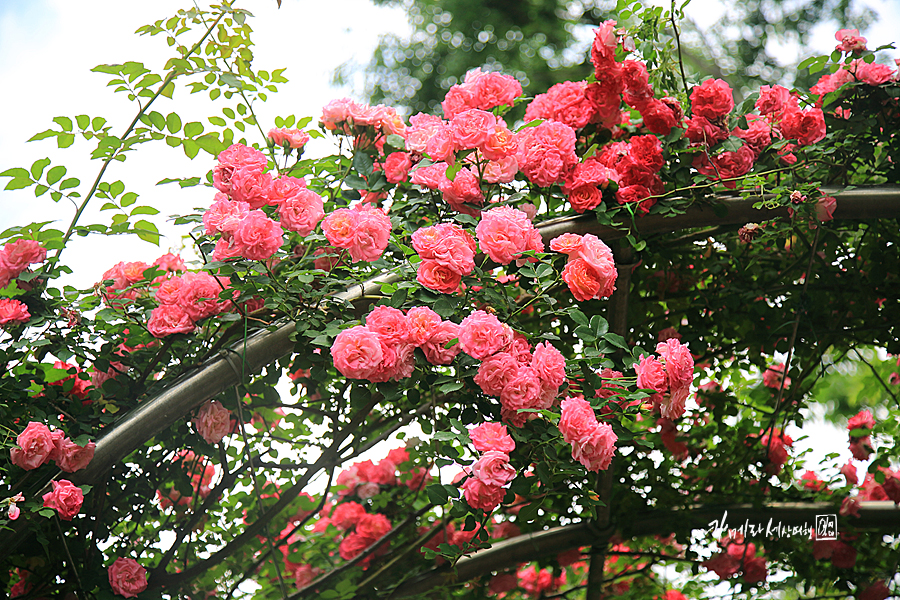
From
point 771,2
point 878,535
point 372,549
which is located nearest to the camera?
point 372,549

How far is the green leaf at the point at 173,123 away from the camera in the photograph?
1.33 m

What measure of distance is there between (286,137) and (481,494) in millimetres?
845

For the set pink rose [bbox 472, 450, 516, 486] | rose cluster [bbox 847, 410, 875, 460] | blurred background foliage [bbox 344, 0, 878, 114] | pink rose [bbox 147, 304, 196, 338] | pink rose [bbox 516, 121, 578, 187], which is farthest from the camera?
blurred background foliage [bbox 344, 0, 878, 114]

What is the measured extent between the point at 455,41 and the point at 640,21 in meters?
6.32

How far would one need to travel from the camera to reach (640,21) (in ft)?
5.01

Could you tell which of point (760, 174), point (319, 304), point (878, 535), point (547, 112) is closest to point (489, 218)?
point (319, 304)

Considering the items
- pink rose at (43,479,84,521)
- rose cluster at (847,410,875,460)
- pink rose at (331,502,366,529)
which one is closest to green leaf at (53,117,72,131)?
pink rose at (43,479,84,521)

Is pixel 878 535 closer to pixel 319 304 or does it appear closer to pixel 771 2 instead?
pixel 319 304

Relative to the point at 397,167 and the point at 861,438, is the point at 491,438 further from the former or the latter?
the point at 861,438

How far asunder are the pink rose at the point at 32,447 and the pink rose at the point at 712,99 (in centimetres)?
143

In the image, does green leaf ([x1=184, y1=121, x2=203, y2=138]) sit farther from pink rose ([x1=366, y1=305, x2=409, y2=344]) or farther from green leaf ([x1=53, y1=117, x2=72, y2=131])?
pink rose ([x1=366, y1=305, x2=409, y2=344])

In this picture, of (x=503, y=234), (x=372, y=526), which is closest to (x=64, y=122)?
(x=503, y=234)

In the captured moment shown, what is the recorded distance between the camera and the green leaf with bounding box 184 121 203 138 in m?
1.36

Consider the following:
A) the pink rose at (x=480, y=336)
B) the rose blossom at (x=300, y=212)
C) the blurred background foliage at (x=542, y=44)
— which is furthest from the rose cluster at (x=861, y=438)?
the blurred background foliage at (x=542, y=44)
